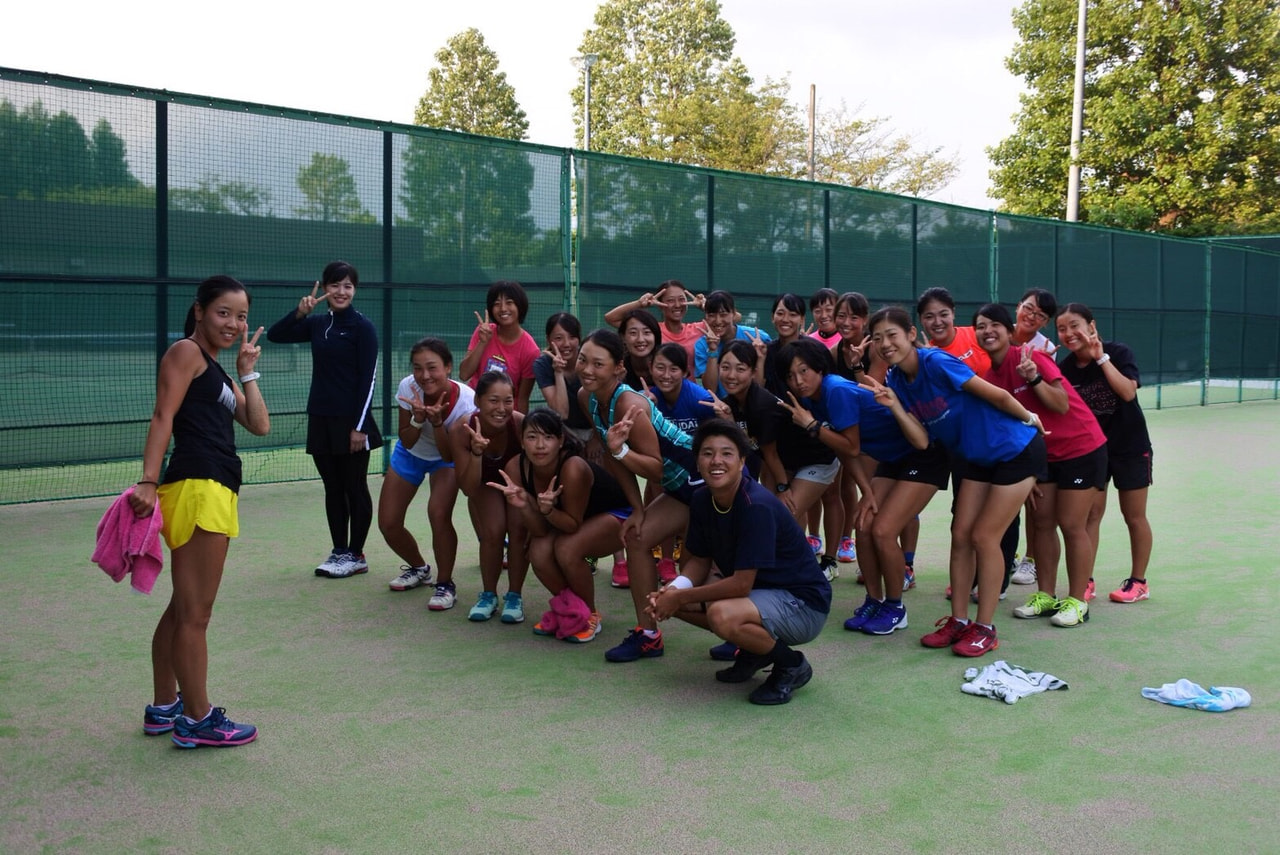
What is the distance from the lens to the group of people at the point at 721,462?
4086mm

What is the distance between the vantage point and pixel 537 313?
366 inches

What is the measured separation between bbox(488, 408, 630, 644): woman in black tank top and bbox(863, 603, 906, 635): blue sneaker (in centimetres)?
113

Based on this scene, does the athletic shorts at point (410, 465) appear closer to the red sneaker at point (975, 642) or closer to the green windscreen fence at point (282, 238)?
the red sneaker at point (975, 642)

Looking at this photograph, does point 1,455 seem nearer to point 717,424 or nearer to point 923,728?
point 717,424

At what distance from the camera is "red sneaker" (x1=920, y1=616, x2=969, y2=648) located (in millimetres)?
4766

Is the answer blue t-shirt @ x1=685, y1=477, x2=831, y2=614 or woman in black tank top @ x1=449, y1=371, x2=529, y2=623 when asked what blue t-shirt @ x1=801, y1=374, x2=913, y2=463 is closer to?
blue t-shirt @ x1=685, y1=477, x2=831, y2=614

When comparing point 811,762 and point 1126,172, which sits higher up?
point 1126,172

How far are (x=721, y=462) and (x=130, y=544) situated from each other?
187 centimetres

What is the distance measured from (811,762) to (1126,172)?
24717 mm

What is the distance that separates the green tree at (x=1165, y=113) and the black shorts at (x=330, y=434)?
22069mm

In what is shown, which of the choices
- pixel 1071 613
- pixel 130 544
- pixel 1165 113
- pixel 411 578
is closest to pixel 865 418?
pixel 1071 613

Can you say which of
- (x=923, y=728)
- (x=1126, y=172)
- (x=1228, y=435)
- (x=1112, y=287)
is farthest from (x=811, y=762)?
(x=1126, y=172)

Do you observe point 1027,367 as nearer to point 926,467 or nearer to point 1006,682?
point 926,467

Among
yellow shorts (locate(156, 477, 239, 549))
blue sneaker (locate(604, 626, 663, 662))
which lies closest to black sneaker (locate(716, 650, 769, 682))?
blue sneaker (locate(604, 626, 663, 662))
